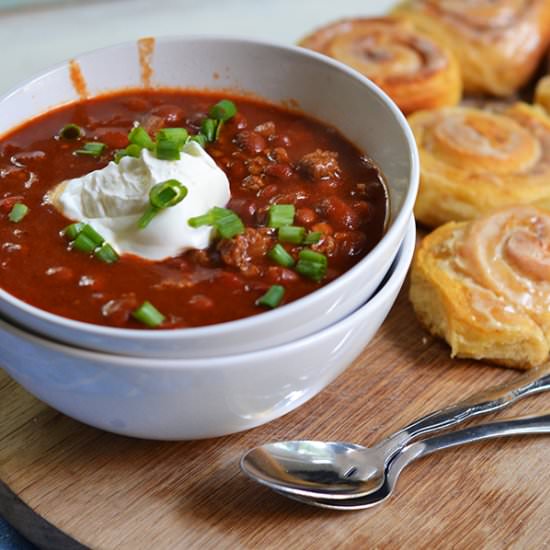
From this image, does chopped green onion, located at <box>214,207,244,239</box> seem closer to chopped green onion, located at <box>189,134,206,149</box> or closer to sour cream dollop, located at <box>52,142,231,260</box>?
sour cream dollop, located at <box>52,142,231,260</box>

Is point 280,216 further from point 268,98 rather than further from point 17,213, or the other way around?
point 268,98

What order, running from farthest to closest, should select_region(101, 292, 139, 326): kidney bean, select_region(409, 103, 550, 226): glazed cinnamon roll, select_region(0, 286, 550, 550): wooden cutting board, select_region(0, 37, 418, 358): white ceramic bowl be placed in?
select_region(409, 103, 550, 226): glazed cinnamon roll
select_region(0, 286, 550, 550): wooden cutting board
select_region(101, 292, 139, 326): kidney bean
select_region(0, 37, 418, 358): white ceramic bowl

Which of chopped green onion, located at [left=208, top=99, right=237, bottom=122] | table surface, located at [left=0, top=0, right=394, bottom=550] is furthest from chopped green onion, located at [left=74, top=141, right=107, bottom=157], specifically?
table surface, located at [left=0, top=0, right=394, bottom=550]

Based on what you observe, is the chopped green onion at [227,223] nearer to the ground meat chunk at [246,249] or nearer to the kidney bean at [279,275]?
the ground meat chunk at [246,249]

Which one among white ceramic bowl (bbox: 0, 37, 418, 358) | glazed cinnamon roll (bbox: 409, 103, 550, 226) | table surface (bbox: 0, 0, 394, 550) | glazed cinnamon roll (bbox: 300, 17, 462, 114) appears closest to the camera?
white ceramic bowl (bbox: 0, 37, 418, 358)

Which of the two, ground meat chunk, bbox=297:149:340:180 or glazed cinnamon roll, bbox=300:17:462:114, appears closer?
ground meat chunk, bbox=297:149:340:180
